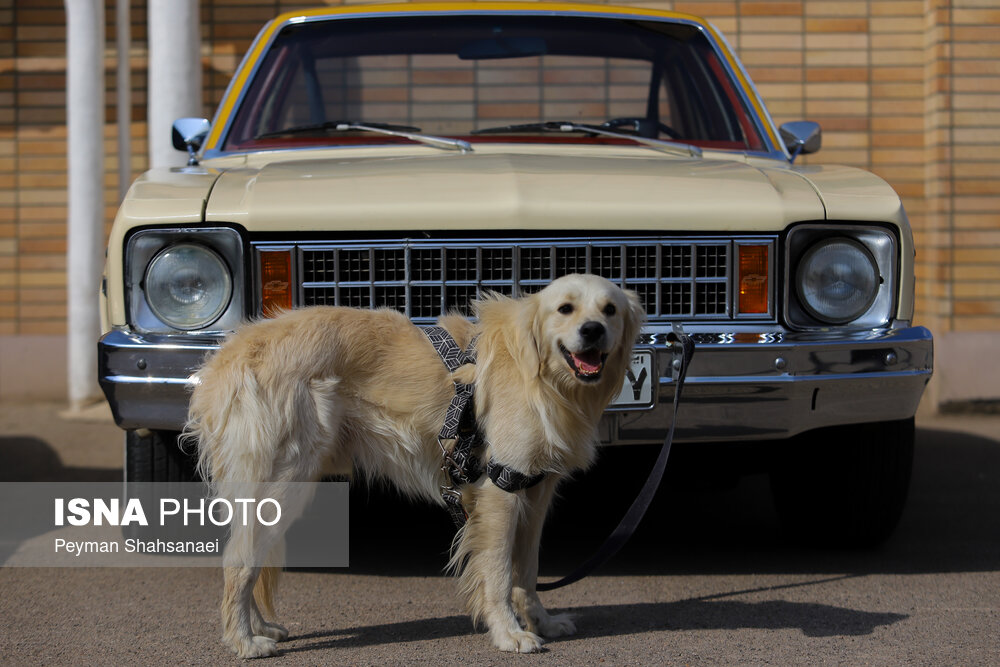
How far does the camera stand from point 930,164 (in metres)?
8.05

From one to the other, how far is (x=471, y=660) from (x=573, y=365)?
2.68ft

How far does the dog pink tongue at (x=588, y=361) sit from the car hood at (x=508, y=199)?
685 millimetres

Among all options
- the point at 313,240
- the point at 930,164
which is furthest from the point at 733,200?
the point at 930,164

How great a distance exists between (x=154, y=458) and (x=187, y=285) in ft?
2.24

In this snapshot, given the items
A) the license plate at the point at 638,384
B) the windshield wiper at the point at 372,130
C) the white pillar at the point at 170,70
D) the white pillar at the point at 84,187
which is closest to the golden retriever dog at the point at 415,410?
the license plate at the point at 638,384

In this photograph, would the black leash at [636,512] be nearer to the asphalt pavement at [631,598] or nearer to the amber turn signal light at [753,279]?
the asphalt pavement at [631,598]

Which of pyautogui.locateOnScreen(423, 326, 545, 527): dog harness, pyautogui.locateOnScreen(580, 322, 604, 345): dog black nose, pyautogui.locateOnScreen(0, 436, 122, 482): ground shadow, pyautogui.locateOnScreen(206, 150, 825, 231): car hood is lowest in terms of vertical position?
Answer: pyautogui.locateOnScreen(0, 436, 122, 482): ground shadow

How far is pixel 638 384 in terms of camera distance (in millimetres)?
3557

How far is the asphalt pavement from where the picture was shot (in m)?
3.16

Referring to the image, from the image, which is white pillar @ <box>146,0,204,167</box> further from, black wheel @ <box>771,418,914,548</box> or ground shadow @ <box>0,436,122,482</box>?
black wheel @ <box>771,418,914,548</box>

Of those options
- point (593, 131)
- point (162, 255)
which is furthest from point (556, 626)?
point (593, 131)

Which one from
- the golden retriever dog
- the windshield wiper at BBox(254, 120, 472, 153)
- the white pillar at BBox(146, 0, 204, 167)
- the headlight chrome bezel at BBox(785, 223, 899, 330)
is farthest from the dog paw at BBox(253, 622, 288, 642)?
the white pillar at BBox(146, 0, 204, 167)

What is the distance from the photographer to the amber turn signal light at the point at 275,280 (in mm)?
3613

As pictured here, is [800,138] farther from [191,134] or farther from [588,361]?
[191,134]
